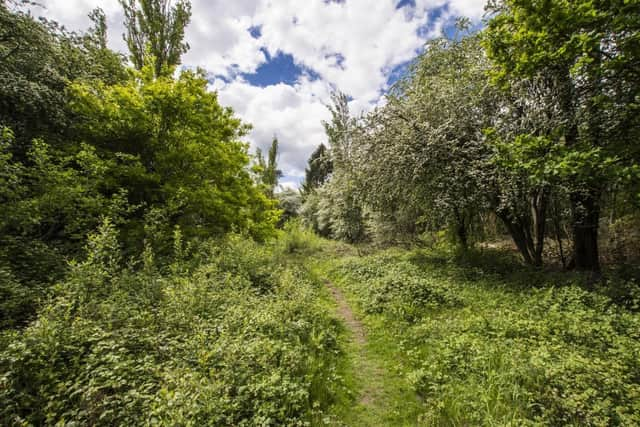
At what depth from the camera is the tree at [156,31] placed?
9492 mm

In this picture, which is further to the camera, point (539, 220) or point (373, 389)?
point (539, 220)

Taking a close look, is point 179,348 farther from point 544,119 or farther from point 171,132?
point 544,119

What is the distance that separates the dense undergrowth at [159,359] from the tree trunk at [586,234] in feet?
21.9

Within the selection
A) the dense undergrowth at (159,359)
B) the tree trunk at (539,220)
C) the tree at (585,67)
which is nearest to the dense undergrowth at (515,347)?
the tree trunk at (539,220)

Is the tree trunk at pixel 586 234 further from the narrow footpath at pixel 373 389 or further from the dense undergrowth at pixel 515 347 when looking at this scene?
the narrow footpath at pixel 373 389

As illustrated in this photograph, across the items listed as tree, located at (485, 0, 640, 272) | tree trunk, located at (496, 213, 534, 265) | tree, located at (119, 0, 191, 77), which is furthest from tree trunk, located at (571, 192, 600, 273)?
tree, located at (119, 0, 191, 77)

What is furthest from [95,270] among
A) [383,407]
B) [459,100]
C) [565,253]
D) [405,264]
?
[565,253]

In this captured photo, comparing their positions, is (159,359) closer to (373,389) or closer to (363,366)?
(373,389)

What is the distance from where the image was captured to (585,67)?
4.46 metres

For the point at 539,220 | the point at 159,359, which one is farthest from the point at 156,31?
the point at 539,220

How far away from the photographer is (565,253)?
7.71m

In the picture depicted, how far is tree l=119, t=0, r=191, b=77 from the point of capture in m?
9.49

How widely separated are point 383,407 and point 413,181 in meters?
6.24

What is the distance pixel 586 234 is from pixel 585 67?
4.07 meters
